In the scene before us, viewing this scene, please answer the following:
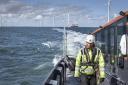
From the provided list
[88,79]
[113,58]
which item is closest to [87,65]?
[88,79]

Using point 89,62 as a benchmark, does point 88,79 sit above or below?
below

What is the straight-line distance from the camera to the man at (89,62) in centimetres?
973

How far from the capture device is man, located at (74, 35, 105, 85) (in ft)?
31.9

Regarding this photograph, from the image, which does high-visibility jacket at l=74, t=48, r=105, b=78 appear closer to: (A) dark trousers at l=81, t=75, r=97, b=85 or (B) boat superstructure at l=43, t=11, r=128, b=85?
(A) dark trousers at l=81, t=75, r=97, b=85

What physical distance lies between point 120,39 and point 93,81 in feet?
7.89

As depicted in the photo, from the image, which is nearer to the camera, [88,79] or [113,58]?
[88,79]

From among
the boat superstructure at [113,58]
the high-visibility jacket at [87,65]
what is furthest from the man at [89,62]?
the boat superstructure at [113,58]

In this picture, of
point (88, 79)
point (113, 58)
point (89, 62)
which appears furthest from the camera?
point (113, 58)

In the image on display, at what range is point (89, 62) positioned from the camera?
32.5ft

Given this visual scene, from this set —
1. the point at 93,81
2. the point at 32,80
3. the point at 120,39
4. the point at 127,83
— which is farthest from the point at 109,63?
the point at 32,80

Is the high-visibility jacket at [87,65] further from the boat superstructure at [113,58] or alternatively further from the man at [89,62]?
the boat superstructure at [113,58]

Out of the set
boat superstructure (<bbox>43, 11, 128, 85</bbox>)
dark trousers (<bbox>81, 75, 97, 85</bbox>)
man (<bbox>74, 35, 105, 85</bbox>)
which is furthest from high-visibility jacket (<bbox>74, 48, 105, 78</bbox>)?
boat superstructure (<bbox>43, 11, 128, 85</bbox>)

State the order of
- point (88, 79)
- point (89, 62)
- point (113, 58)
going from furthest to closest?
1. point (113, 58)
2. point (88, 79)
3. point (89, 62)

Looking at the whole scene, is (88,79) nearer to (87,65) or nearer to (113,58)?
(87,65)
